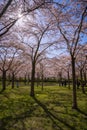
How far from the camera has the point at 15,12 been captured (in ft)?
40.7

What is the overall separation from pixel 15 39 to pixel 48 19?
6.35 metres

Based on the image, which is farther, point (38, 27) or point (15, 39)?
point (15, 39)

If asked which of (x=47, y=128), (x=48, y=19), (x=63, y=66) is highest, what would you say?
(x=48, y=19)

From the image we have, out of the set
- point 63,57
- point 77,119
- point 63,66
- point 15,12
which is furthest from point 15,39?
point 63,66

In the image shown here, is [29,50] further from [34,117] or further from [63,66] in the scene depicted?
[63,66]

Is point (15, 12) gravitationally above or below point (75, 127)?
above

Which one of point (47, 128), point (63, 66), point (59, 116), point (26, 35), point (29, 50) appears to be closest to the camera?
point (47, 128)

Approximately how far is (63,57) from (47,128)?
35214mm

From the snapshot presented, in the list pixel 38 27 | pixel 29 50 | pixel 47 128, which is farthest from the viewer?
pixel 29 50

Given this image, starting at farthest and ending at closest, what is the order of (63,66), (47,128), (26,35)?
(63,66) < (26,35) < (47,128)

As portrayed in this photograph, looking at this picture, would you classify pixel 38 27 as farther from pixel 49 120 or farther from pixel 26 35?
pixel 49 120

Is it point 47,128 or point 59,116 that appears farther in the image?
point 59,116

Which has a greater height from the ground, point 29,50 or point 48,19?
point 48,19

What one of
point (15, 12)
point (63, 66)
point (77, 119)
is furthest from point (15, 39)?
point (63, 66)
